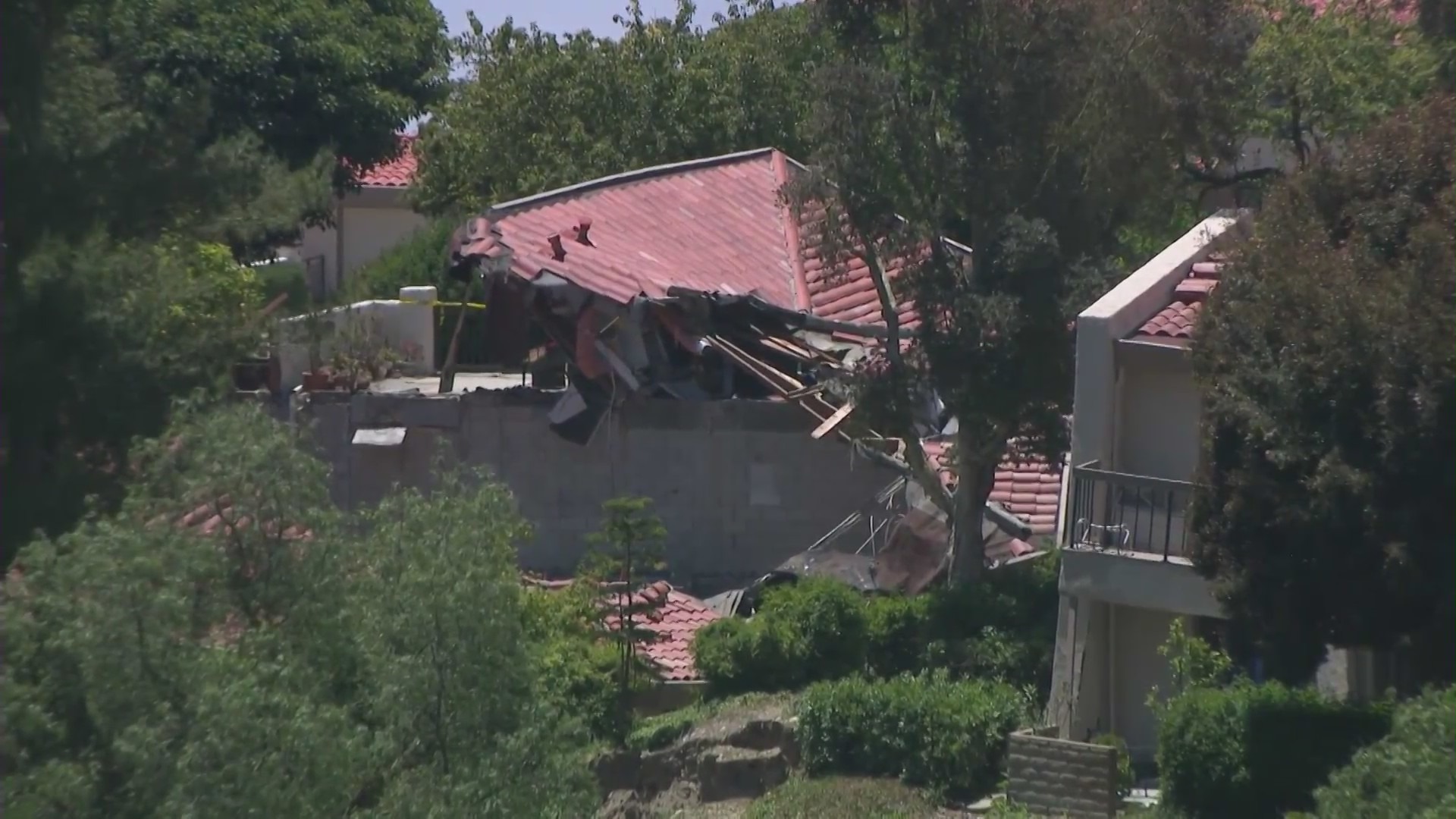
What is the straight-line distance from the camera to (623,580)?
1781 cm

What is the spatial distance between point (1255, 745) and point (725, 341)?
8.52 metres

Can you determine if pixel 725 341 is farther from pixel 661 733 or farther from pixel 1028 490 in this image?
pixel 661 733

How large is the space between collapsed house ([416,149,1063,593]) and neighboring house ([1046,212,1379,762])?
1.86 m

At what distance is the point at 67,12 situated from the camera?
13719 millimetres

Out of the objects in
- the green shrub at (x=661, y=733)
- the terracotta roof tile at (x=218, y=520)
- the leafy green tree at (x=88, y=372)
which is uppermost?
the leafy green tree at (x=88, y=372)

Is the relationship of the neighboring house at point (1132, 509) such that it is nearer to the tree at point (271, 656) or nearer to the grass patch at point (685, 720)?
the grass patch at point (685, 720)

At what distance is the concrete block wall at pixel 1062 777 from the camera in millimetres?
14922

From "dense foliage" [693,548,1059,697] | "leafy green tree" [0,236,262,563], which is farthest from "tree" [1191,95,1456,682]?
"leafy green tree" [0,236,262,563]

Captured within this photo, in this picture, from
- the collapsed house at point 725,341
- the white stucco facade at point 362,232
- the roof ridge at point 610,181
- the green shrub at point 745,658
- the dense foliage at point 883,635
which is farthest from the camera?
the white stucco facade at point 362,232

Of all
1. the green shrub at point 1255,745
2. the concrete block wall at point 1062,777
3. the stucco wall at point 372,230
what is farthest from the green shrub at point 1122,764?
the stucco wall at point 372,230

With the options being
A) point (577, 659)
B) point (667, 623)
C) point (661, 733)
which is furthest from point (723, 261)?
point (661, 733)

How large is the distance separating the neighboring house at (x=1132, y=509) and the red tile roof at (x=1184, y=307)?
16mm

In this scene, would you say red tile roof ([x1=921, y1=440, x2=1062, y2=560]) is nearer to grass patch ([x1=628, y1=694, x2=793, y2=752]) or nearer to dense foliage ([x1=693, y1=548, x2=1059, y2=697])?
dense foliage ([x1=693, y1=548, x2=1059, y2=697])

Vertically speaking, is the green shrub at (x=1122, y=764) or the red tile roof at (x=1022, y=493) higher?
the red tile roof at (x=1022, y=493)
